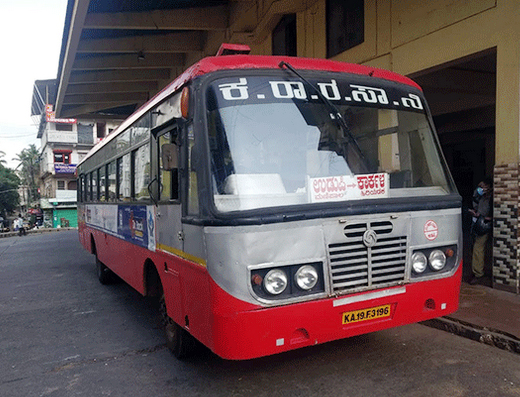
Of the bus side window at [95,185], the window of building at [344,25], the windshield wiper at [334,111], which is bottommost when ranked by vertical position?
the bus side window at [95,185]

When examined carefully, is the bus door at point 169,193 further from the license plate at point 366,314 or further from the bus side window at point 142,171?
the license plate at point 366,314

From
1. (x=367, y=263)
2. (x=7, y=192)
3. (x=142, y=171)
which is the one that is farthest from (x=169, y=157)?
(x=7, y=192)

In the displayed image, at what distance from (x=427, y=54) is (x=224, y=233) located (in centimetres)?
605

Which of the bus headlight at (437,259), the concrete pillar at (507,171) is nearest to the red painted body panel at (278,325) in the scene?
the bus headlight at (437,259)

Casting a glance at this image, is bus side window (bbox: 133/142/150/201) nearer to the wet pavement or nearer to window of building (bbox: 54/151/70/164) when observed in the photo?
the wet pavement

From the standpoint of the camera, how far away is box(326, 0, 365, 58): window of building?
932cm

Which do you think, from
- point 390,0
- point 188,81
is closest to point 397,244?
point 188,81

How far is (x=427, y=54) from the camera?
765 cm

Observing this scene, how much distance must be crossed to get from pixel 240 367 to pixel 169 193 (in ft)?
5.75

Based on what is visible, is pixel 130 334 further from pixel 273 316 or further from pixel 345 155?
pixel 345 155

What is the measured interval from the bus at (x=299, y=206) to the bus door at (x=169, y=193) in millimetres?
22

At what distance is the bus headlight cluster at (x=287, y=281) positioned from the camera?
3219 millimetres

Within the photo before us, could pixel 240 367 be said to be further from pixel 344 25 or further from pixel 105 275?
pixel 344 25

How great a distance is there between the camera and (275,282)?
10.7ft
